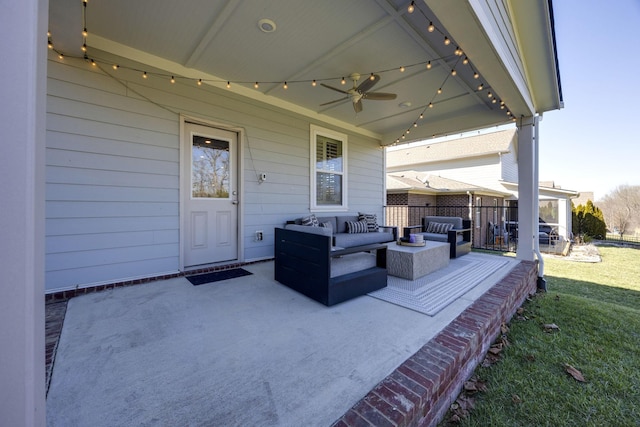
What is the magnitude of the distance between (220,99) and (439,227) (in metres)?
5.21

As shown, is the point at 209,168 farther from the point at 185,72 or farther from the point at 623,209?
the point at 623,209

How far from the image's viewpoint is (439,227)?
19.4ft

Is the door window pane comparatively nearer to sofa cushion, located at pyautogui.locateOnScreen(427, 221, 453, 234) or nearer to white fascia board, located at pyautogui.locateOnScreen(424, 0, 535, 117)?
white fascia board, located at pyautogui.locateOnScreen(424, 0, 535, 117)

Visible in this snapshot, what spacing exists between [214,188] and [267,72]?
2003mm

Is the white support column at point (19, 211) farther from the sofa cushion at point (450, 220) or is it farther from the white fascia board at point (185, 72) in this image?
the sofa cushion at point (450, 220)

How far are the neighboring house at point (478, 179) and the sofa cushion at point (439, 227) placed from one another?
3.40 m

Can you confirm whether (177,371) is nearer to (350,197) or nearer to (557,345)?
(557,345)

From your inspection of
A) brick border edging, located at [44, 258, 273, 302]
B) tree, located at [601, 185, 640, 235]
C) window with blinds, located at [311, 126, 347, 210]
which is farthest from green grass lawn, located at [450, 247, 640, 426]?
tree, located at [601, 185, 640, 235]

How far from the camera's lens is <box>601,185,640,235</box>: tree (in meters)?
15.4

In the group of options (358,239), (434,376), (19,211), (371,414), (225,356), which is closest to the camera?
(19,211)

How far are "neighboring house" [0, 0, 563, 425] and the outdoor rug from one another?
4.87 ft

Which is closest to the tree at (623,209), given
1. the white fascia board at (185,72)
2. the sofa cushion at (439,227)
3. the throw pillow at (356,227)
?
the sofa cushion at (439,227)

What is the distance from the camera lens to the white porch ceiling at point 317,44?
260cm

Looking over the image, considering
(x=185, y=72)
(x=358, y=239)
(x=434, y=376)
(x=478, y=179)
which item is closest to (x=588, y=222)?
(x=478, y=179)
